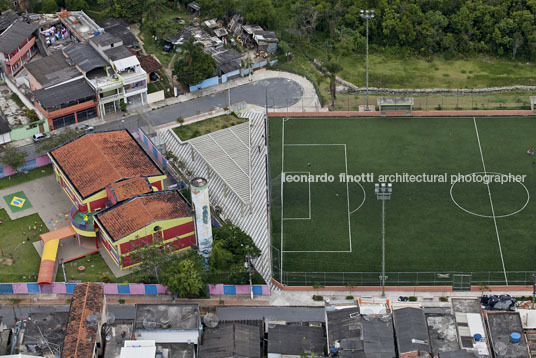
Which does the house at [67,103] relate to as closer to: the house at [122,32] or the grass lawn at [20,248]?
the house at [122,32]

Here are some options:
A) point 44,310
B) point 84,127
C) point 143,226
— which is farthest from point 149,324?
point 84,127

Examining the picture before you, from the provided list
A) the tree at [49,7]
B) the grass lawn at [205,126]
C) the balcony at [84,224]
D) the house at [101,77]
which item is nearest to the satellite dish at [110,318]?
the balcony at [84,224]

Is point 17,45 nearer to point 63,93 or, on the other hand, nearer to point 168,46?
point 63,93

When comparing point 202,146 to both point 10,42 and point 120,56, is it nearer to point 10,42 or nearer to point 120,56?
point 120,56

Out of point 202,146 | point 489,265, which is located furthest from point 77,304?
point 489,265

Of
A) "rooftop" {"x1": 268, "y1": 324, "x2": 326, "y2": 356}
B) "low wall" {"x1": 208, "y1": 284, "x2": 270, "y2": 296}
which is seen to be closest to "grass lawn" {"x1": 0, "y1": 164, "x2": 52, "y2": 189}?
"low wall" {"x1": 208, "y1": 284, "x2": 270, "y2": 296}

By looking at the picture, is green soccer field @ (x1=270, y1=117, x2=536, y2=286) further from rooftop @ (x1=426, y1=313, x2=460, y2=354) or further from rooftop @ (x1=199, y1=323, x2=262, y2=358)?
rooftop @ (x1=199, y1=323, x2=262, y2=358)
